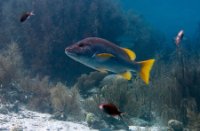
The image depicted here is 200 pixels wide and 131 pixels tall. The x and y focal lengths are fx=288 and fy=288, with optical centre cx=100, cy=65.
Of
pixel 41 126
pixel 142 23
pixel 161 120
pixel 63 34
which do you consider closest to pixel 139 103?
pixel 161 120

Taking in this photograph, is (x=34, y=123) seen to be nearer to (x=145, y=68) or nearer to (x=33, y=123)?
(x=33, y=123)

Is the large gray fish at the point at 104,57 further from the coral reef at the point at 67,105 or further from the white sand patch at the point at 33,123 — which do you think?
the coral reef at the point at 67,105

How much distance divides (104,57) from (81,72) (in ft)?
35.3

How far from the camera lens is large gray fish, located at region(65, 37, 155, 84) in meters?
4.79

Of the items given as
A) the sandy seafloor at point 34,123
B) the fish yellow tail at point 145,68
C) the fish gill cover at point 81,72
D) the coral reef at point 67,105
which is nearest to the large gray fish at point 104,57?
the fish yellow tail at point 145,68

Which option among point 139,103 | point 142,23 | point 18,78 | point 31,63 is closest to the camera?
point 139,103

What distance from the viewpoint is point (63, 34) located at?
15.9 m

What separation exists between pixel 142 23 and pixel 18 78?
633 inches

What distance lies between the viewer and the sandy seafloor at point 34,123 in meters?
7.80

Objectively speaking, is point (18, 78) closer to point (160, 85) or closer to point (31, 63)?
point (31, 63)

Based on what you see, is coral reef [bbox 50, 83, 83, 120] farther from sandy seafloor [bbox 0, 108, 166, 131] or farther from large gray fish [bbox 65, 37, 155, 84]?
large gray fish [bbox 65, 37, 155, 84]

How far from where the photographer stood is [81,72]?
1545cm

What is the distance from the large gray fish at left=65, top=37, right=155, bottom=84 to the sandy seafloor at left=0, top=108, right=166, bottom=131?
353cm

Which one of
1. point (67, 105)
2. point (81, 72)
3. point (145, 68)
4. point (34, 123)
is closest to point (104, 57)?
point (145, 68)
